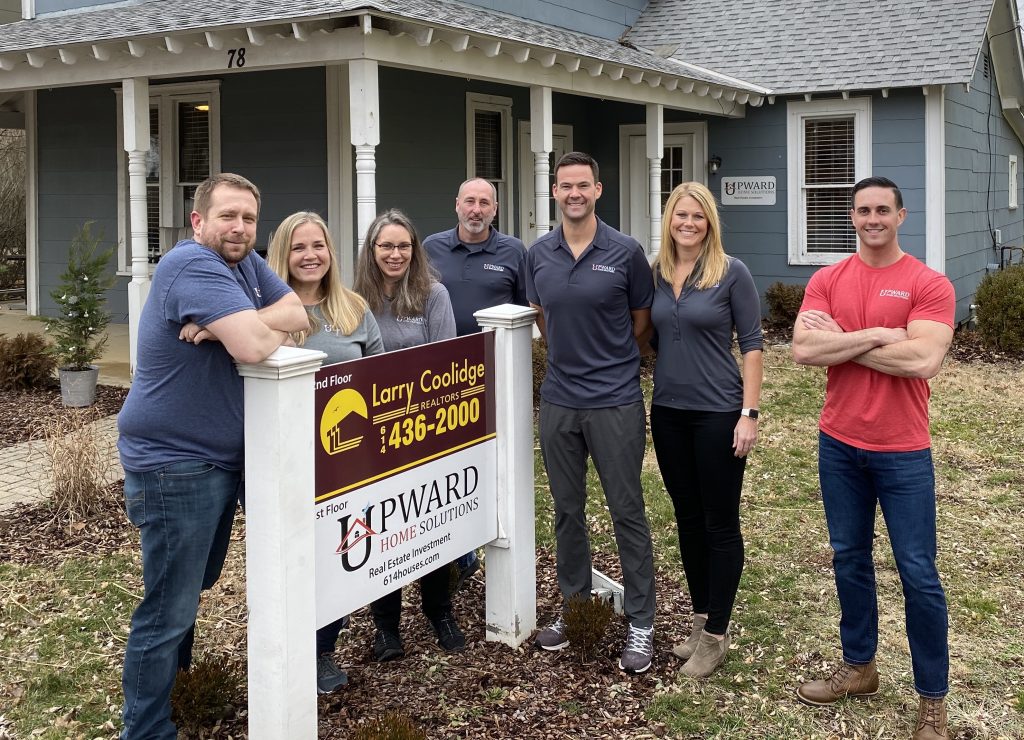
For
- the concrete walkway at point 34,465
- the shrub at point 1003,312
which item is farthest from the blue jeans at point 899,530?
the shrub at point 1003,312

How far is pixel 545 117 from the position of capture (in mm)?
9555

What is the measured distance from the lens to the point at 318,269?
11.4 feet

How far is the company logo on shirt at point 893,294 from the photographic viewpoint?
10.8ft

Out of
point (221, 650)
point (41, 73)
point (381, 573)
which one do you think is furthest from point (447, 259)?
point (41, 73)

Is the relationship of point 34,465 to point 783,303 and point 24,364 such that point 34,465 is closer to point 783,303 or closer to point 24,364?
point 24,364

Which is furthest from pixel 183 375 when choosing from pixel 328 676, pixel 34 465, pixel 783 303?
pixel 783 303

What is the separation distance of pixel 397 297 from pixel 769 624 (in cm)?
210

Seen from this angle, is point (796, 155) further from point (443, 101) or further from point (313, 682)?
point (313, 682)

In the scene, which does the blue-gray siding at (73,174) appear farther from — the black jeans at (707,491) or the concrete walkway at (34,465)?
the black jeans at (707,491)

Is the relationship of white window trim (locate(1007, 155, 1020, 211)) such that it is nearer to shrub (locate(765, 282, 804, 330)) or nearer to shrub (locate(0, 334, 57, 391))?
shrub (locate(765, 282, 804, 330))

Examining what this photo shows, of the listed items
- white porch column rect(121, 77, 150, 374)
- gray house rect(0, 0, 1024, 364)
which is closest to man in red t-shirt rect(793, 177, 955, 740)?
gray house rect(0, 0, 1024, 364)

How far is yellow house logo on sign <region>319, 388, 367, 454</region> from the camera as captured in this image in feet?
10.4

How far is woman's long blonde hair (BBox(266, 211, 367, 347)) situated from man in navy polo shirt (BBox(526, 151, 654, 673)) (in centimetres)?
77

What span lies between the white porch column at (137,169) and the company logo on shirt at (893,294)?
22.5ft
